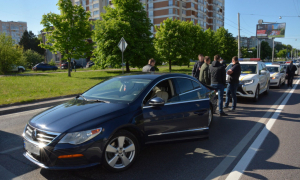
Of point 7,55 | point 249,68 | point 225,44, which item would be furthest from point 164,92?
point 225,44

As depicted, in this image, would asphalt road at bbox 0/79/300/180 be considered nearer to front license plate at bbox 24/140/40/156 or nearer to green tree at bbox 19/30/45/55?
front license plate at bbox 24/140/40/156

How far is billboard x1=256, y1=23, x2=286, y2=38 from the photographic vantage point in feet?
200

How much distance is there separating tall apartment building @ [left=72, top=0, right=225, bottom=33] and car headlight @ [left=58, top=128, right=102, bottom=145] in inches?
2722

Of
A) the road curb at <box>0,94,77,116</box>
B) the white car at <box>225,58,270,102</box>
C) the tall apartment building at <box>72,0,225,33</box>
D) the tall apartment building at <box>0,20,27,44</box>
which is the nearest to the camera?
the road curb at <box>0,94,77,116</box>

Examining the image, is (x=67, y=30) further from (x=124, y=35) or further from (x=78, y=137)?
(x=78, y=137)

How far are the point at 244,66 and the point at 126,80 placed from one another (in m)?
8.18

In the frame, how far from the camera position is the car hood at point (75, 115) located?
3204 millimetres

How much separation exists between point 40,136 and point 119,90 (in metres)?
1.58

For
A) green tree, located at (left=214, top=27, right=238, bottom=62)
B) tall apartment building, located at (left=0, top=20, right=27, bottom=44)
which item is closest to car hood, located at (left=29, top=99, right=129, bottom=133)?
green tree, located at (left=214, top=27, right=238, bottom=62)

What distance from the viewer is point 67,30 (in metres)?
21.7

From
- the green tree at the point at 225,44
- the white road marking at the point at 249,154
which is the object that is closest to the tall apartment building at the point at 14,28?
the green tree at the point at 225,44

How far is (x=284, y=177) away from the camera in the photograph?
11.2ft

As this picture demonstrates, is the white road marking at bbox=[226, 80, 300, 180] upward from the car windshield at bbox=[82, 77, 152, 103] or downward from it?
downward

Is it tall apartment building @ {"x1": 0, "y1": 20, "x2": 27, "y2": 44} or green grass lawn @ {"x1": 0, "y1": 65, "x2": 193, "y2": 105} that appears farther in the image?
tall apartment building @ {"x1": 0, "y1": 20, "x2": 27, "y2": 44}
